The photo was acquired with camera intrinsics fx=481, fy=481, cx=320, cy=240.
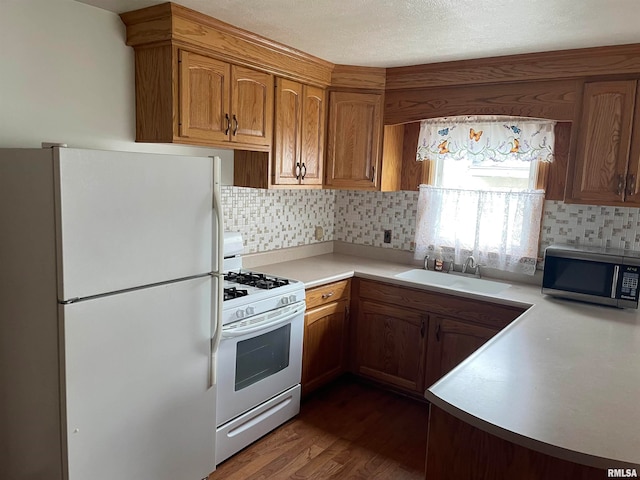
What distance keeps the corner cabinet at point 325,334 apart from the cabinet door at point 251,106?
1.01 metres

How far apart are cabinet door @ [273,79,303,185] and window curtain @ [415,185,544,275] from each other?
3.41 feet

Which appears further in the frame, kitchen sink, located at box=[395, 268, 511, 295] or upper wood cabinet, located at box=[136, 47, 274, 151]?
kitchen sink, located at box=[395, 268, 511, 295]

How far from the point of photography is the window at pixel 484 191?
3131 mm

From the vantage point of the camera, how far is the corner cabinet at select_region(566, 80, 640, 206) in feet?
8.46

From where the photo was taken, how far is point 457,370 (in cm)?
167

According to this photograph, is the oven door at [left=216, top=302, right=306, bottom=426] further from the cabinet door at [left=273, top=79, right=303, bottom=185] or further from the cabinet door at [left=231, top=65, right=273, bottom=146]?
the cabinet door at [left=231, top=65, right=273, bottom=146]

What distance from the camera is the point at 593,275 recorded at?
2639 millimetres

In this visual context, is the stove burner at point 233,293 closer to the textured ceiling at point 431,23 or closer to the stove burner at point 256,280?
the stove burner at point 256,280

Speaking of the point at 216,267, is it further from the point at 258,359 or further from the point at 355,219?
the point at 355,219

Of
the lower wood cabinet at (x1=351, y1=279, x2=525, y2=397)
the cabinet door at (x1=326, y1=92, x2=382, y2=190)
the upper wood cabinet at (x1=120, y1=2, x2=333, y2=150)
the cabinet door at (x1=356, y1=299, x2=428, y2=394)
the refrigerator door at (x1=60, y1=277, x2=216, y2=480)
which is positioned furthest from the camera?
the cabinet door at (x1=326, y1=92, x2=382, y2=190)

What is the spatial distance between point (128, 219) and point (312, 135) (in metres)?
1.72

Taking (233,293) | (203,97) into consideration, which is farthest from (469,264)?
(203,97)

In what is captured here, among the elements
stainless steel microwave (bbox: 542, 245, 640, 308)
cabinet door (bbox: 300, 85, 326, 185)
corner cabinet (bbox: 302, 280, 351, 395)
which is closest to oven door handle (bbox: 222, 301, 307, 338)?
corner cabinet (bbox: 302, 280, 351, 395)

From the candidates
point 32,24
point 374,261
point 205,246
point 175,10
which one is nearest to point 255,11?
point 175,10
